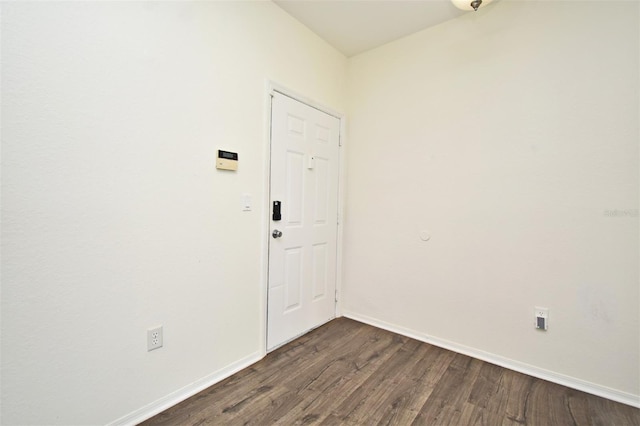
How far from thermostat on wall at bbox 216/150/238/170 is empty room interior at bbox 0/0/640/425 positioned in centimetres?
2

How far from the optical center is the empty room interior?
4.07 ft

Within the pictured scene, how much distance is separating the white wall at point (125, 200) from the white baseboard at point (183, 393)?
27 mm

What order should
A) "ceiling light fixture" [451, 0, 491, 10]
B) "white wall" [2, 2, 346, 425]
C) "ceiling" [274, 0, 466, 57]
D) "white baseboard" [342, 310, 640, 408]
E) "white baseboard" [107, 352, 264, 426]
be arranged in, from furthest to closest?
1. "ceiling" [274, 0, 466, 57]
2. "ceiling light fixture" [451, 0, 491, 10]
3. "white baseboard" [342, 310, 640, 408]
4. "white baseboard" [107, 352, 264, 426]
5. "white wall" [2, 2, 346, 425]

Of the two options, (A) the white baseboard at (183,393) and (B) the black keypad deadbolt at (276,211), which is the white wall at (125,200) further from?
(B) the black keypad deadbolt at (276,211)

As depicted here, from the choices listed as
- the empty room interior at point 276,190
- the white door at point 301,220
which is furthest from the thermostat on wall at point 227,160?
the white door at point 301,220

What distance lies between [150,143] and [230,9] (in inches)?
42.6

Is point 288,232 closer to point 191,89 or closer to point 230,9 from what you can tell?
point 191,89

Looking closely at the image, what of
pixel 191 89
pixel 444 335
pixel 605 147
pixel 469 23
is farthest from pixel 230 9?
pixel 444 335

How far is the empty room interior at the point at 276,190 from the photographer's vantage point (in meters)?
1.24

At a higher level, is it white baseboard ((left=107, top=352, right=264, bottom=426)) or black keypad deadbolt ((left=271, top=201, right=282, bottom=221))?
black keypad deadbolt ((left=271, top=201, right=282, bottom=221))

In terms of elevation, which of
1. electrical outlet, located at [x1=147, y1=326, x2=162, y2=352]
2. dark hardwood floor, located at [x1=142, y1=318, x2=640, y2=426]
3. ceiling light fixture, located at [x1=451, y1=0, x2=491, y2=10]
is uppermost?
ceiling light fixture, located at [x1=451, y1=0, x2=491, y2=10]

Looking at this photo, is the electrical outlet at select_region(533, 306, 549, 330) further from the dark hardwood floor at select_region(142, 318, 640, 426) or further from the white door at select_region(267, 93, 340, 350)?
the white door at select_region(267, 93, 340, 350)

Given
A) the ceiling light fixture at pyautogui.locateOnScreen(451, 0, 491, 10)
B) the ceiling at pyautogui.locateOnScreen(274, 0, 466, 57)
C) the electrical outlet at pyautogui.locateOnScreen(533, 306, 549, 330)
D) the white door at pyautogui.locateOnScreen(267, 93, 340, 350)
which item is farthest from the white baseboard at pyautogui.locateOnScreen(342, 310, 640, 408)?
the ceiling at pyautogui.locateOnScreen(274, 0, 466, 57)

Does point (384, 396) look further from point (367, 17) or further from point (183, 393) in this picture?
point (367, 17)
